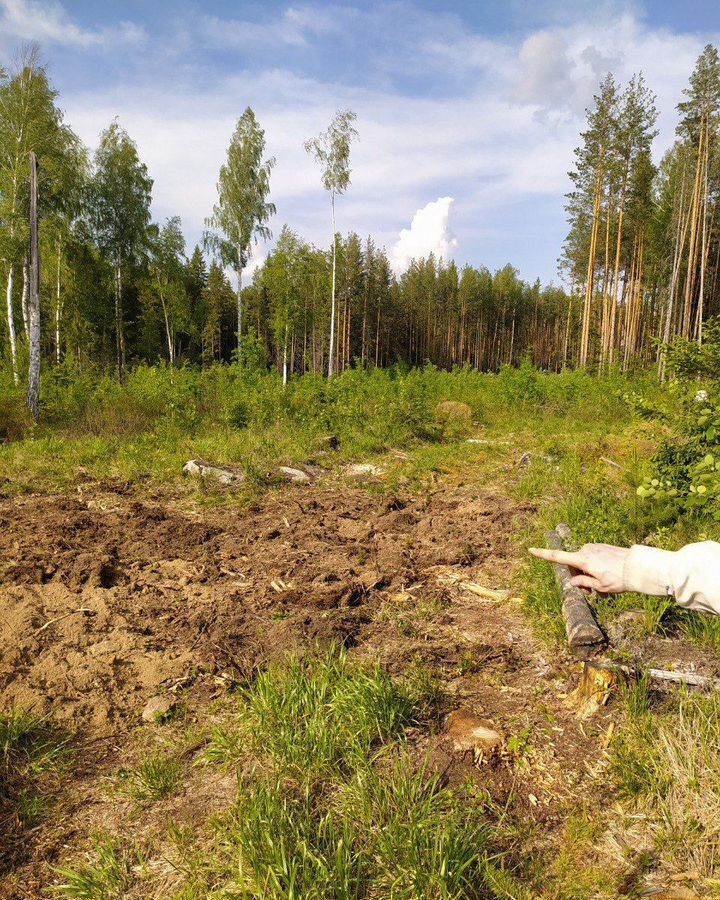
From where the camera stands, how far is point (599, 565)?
4.31ft

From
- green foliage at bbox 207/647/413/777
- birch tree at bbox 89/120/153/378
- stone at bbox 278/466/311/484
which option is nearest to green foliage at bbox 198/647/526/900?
green foliage at bbox 207/647/413/777

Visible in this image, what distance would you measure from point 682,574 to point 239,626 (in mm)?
3156

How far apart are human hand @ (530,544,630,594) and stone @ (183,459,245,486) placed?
21.7 ft

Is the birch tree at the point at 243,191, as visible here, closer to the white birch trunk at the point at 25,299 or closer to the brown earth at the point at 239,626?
the white birch trunk at the point at 25,299

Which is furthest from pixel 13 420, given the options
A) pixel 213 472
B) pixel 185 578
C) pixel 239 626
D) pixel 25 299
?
pixel 25 299

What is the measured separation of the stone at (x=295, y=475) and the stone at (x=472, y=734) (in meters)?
5.42

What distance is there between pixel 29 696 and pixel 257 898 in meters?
1.94

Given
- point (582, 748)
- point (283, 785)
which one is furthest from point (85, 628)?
point (582, 748)

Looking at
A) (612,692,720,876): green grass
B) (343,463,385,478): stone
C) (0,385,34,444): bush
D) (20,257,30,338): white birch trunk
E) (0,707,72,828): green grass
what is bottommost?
(0,707,72,828): green grass

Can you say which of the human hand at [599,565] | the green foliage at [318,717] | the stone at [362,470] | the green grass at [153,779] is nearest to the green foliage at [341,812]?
the green foliage at [318,717]

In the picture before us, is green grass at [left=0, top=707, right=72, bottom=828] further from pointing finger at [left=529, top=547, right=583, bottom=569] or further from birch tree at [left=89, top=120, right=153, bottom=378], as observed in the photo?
birch tree at [left=89, top=120, right=153, bottom=378]

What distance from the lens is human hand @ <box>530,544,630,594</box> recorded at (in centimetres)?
128

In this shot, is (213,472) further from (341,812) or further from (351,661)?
(341,812)

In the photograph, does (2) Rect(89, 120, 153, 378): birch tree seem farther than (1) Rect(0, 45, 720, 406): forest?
Answer: Yes
